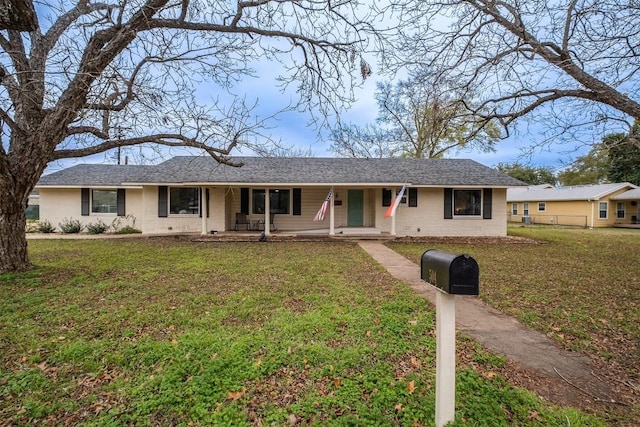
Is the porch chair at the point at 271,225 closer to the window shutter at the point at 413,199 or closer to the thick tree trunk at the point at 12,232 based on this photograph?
the window shutter at the point at 413,199

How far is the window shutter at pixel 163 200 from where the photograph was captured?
46.6 feet

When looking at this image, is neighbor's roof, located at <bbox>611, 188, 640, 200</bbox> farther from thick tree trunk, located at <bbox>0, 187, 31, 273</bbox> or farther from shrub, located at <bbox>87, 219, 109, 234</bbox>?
shrub, located at <bbox>87, 219, 109, 234</bbox>

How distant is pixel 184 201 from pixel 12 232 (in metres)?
8.36

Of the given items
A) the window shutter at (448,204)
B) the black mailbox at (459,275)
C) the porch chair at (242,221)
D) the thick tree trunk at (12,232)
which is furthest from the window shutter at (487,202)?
the thick tree trunk at (12,232)

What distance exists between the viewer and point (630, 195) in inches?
938

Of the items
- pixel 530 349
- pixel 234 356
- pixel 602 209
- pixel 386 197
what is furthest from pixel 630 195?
pixel 234 356

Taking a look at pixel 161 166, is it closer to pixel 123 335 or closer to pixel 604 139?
pixel 123 335

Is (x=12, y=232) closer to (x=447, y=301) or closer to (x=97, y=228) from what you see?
(x=447, y=301)

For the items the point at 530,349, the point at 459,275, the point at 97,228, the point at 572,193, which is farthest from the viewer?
the point at 572,193

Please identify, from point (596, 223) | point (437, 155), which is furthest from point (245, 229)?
point (596, 223)

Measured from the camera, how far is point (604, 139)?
6.73 metres

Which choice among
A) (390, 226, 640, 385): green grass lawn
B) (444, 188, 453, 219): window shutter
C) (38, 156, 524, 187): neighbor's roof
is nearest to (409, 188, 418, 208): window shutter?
(38, 156, 524, 187): neighbor's roof

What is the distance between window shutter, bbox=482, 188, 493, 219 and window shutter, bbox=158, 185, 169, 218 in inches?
568

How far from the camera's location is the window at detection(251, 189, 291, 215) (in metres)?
15.3
